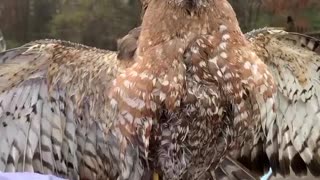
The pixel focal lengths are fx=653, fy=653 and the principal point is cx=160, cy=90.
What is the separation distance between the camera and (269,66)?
2299 millimetres

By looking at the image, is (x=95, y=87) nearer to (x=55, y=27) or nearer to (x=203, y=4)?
(x=203, y=4)

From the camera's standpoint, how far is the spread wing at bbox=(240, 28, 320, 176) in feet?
7.36

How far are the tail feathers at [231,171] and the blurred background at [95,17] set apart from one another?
1264 mm

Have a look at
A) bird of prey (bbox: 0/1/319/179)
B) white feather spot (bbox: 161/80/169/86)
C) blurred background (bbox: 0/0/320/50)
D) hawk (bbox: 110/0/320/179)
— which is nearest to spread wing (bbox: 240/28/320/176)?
bird of prey (bbox: 0/1/319/179)

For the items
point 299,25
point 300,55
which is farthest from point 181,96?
point 299,25

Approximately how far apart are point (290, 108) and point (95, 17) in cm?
150

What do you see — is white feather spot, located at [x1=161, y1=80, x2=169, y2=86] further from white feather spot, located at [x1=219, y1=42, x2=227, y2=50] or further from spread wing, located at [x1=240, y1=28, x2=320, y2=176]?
spread wing, located at [x1=240, y1=28, x2=320, y2=176]

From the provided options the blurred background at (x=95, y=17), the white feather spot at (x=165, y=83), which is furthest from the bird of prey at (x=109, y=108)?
the blurred background at (x=95, y=17)

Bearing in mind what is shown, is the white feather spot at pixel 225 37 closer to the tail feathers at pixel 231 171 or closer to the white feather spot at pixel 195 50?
the white feather spot at pixel 195 50

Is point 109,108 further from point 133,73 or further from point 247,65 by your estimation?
point 247,65

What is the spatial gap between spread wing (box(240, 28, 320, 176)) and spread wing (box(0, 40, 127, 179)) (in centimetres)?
54

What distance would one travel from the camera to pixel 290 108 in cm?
242

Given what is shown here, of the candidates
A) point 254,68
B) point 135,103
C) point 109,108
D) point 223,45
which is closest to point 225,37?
point 223,45

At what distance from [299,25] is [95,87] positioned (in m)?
1.69
